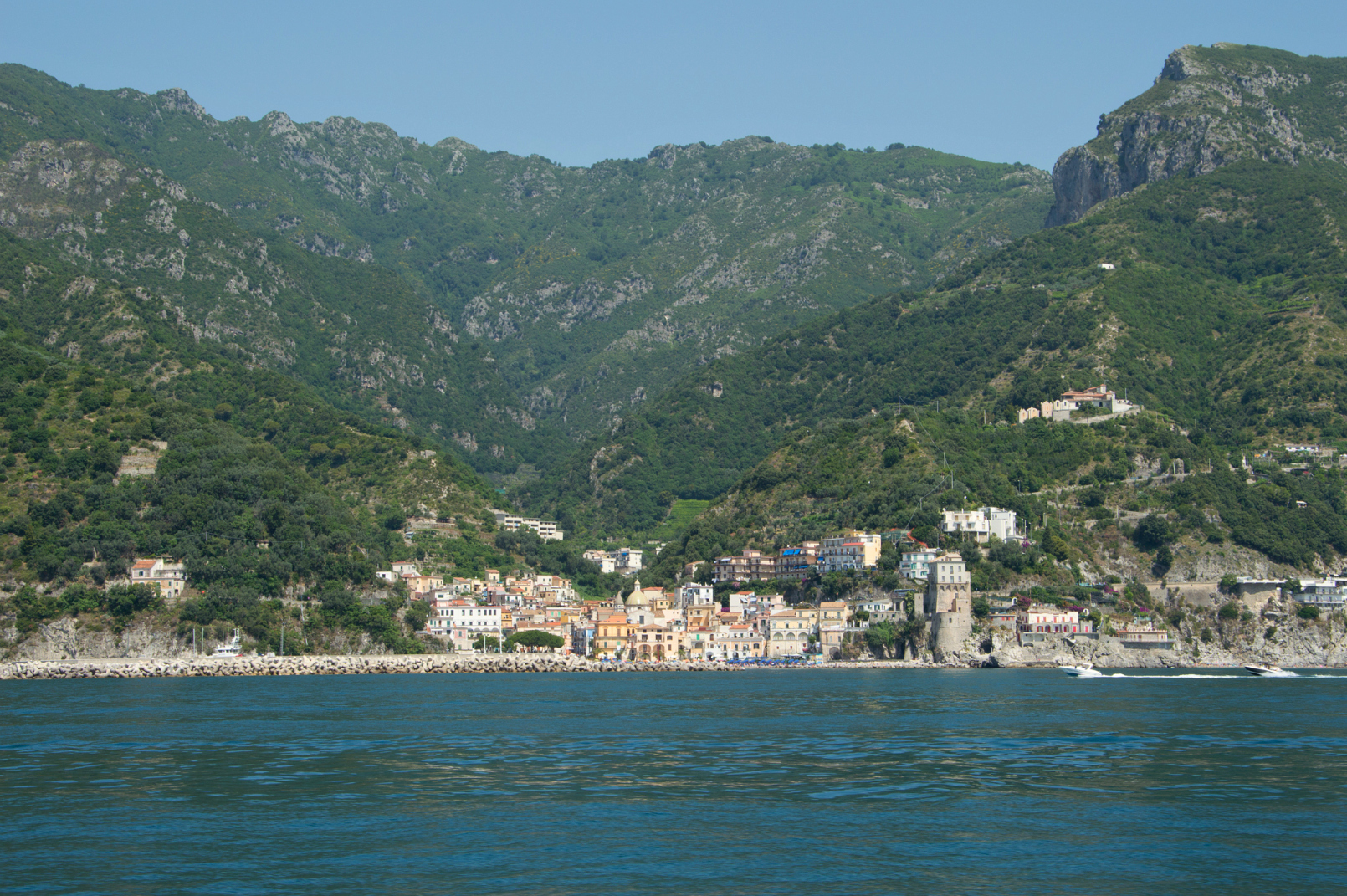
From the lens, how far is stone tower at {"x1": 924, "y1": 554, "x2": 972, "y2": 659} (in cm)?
12169

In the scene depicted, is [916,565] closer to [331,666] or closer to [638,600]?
[638,600]

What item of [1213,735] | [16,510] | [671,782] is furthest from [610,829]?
[16,510]

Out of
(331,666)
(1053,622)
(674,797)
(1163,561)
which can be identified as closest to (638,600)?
(331,666)

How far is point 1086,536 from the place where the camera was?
139125 millimetres

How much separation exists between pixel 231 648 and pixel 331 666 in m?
8.28

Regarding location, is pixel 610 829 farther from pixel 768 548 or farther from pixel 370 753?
pixel 768 548

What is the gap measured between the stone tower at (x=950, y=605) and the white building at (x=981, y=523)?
12814 millimetres

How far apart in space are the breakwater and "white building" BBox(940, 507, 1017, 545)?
2689 centimetres

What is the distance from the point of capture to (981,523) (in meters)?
136

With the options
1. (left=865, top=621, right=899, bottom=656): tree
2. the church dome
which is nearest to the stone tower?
Result: (left=865, top=621, right=899, bottom=656): tree

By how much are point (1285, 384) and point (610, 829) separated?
483ft

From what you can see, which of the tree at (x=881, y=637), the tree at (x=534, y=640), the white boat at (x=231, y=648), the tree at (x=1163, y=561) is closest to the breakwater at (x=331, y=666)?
the white boat at (x=231, y=648)

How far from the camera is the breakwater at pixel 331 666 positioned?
104875 millimetres

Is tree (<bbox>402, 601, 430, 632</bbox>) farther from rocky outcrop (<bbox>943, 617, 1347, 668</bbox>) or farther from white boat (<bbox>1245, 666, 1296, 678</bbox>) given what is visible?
white boat (<bbox>1245, 666, 1296, 678</bbox>)
